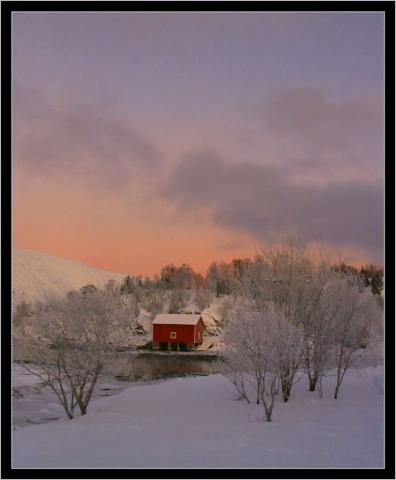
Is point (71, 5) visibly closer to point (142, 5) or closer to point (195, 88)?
point (142, 5)

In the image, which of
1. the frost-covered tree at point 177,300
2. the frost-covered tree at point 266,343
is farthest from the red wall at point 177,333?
the frost-covered tree at point 266,343

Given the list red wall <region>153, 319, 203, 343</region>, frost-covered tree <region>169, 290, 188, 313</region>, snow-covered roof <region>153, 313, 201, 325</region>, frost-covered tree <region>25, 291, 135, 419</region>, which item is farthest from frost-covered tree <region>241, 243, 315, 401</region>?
frost-covered tree <region>169, 290, 188, 313</region>

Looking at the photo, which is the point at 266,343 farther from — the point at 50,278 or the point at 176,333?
the point at 176,333

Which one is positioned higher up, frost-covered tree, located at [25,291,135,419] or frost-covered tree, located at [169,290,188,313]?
frost-covered tree, located at [25,291,135,419]

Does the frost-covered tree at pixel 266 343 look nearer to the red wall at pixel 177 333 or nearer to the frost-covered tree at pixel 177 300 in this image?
the red wall at pixel 177 333

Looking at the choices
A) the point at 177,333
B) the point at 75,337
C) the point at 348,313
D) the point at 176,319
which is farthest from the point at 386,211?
the point at 176,319

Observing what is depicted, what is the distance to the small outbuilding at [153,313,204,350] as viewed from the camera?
120 ft

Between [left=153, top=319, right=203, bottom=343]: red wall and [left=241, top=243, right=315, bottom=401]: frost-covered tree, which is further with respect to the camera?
[left=153, top=319, right=203, bottom=343]: red wall

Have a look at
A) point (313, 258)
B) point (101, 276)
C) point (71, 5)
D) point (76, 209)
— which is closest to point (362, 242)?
point (313, 258)

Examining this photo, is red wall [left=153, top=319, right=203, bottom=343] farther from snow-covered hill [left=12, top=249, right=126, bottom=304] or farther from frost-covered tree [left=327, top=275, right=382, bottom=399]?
frost-covered tree [left=327, top=275, right=382, bottom=399]

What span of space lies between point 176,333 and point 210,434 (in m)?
27.5

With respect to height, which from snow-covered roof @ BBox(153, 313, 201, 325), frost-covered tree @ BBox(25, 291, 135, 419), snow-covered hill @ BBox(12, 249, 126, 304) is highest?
snow-covered hill @ BBox(12, 249, 126, 304)

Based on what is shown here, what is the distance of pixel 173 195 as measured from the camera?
13305 mm

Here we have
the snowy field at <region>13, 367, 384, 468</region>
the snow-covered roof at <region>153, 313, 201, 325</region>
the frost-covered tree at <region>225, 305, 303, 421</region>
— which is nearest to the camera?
the snowy field at <region>13, 367, 384, 468</region>
